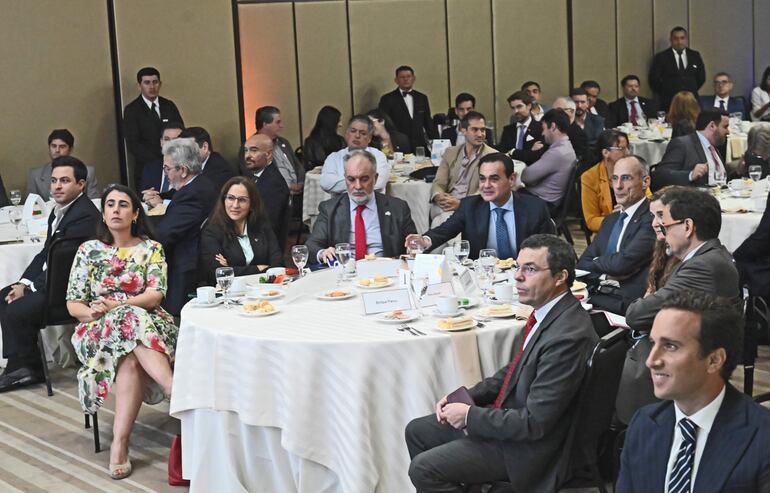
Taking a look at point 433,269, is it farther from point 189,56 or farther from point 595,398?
point 189,56

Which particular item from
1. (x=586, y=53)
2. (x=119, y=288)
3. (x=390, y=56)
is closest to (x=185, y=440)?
(x=119, y=288)

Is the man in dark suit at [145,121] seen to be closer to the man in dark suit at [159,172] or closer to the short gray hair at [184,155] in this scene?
the man in dark suit at [159,172]

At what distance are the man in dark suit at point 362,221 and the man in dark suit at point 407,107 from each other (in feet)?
19.6

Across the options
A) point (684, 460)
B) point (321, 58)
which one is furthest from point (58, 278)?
point (321, 58)

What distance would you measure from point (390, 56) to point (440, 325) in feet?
28.3

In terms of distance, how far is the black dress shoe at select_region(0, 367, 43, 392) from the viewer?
250 inches

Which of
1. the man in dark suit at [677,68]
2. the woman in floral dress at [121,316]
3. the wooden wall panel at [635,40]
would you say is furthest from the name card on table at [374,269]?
the man in dark suit at [677,68]

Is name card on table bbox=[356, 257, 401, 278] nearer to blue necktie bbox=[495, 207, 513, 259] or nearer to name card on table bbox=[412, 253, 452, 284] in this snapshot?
name card on table bbox=[412, 253, 452, 284]

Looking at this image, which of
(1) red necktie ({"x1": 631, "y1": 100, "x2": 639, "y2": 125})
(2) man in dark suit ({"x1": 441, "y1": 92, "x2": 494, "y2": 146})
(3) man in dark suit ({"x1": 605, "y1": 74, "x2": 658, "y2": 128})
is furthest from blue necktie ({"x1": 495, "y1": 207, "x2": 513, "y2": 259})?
(1) red necktie ({"x1": 631, "y1": 100, "x2": 639, "y2": 125})

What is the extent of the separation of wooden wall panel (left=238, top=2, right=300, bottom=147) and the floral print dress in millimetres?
5963

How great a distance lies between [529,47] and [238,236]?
8.46 m

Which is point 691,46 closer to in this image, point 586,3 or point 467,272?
point 586,3

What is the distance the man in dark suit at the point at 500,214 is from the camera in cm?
567

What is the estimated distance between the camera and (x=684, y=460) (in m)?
2.51
